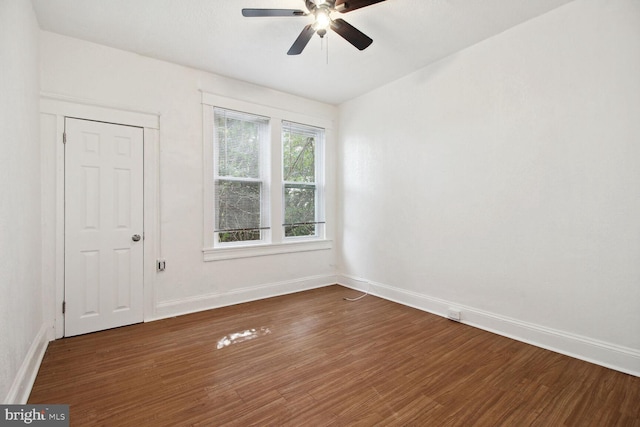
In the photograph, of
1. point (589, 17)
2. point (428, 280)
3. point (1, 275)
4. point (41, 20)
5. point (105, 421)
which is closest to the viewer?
point (1, 275)

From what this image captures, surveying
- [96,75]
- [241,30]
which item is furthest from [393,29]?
[96,75]

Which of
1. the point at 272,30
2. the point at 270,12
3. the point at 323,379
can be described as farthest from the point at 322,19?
the point at 323,379

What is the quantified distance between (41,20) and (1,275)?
7.76 ft

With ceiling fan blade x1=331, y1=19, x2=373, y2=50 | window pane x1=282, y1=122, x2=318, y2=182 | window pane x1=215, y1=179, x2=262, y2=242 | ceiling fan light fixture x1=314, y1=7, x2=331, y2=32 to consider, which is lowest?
window pane x1=215, y1=179, x2=262, y2=242

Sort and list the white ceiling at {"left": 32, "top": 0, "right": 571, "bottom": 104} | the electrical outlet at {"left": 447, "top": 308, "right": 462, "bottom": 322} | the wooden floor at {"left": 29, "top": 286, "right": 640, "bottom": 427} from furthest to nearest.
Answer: the electrical outlet at {"left": 447, "top": 308, "right": 462, "bottom": 322}
the white ceiling at {"left": 32, "top": 0, "right": 571, "bottom": 104}
the wooden floor at {"left": 29, "top": 286, "right": 640, "bottom": 427}

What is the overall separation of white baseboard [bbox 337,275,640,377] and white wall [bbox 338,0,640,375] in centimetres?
1

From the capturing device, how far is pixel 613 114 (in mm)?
2215

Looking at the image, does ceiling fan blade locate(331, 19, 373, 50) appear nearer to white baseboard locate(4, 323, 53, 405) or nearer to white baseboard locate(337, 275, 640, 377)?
white baseboard locate(337, 275, 640, 377)

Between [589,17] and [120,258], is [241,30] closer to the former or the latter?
[120,258]

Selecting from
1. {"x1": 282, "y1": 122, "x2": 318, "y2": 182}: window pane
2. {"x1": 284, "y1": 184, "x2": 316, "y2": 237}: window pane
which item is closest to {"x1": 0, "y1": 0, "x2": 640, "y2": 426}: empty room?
{"x1": 282, "y1": 122, "x2": 318, "y2": 182}: window pane

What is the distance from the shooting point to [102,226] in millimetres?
2916

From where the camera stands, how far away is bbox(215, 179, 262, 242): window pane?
369 cm

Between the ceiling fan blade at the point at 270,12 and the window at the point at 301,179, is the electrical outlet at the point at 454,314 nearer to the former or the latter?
the window at the point at 301,179

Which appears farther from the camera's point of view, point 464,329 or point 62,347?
point 464,329
